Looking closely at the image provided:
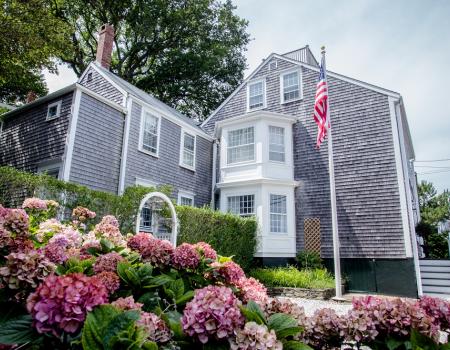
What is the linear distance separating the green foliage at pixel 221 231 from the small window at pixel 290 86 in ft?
19.5

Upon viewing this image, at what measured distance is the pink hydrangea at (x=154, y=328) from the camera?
116cm

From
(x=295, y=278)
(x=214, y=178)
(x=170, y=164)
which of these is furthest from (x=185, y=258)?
(x=214, y=178)

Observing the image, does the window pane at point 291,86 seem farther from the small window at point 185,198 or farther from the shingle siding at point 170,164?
the small window at point 185,198

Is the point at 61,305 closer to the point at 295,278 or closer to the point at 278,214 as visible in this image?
the point at 295,278

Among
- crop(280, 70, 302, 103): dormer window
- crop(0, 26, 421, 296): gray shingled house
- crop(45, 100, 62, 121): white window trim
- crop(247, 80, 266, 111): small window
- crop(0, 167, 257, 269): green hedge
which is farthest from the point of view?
crop(247, 80, 266, 111): small window

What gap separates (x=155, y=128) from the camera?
485 inches

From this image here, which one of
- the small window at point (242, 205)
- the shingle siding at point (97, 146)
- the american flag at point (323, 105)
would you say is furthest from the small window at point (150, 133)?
the american flag at point (323, 105)

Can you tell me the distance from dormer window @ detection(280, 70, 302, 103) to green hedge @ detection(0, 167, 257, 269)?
6001 millimetres

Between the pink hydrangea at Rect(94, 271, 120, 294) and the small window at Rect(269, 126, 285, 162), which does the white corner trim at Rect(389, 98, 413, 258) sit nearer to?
the small window at Rect(269, 126, 285, 162)

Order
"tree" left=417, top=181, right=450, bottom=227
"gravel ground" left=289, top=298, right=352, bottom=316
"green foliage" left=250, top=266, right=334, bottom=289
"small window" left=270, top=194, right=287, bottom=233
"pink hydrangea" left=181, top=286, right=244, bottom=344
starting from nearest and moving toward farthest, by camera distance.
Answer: "pink hydrangea" left=181, top=286, right=244, bottom=344 → "gravel ground" left=289, top=298, right=352, bottom=316 → "green foliage" left=250, top=266, right=334, bottom=289 → "small window" left=270, top=194, right=287, bottom=233 → "tree" left=417, top=181, right=450, bottom=227

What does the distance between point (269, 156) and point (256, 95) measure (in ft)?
11.9

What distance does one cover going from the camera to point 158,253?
2.14 meters

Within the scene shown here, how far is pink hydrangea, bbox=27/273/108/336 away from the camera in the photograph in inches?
44.3

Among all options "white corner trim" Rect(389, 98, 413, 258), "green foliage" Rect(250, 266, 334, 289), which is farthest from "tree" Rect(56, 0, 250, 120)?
"green foliage" Rect(250, 266, 334, 289)
